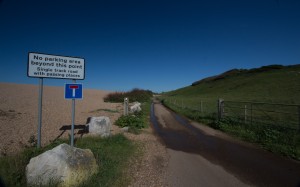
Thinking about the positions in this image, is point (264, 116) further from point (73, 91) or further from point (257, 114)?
point (73, 91)

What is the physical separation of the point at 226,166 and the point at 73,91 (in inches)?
201

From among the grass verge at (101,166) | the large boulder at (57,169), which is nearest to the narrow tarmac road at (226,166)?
the grass verge at (101,166)

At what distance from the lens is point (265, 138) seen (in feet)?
27.1

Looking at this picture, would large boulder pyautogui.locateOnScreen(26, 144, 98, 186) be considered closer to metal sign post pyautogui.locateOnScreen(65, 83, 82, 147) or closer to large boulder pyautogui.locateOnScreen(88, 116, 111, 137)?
metal sign post pyautogui.locateOnScreen(65, 83, 82, 147)

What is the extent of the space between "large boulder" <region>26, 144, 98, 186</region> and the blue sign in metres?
1.95

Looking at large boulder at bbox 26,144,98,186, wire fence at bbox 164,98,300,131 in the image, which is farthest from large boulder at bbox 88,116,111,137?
wire fence at bbox 164,98,300,131

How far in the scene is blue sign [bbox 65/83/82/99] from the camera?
5516 mm

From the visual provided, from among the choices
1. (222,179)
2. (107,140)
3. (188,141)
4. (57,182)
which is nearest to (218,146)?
(188,141)

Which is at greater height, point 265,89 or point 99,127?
point 265,89

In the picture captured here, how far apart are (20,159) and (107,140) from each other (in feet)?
10.1

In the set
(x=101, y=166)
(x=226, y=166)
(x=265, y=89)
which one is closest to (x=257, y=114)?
(x=226, y=166)

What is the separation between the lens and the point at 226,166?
5367mm

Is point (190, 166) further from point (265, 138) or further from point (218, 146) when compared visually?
point (265, 138)

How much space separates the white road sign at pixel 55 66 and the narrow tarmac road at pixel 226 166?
4.14 meters
